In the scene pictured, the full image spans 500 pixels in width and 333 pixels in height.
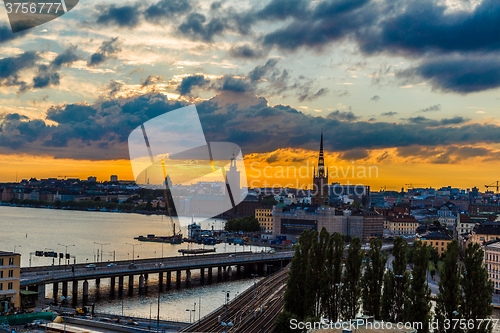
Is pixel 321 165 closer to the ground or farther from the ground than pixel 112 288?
farther from the ground

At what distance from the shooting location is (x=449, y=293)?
1875 centimetres

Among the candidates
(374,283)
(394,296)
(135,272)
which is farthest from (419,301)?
(135,272)

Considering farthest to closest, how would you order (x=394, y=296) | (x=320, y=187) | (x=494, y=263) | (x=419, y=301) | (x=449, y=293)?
(x=320, y=187) → (x=494, y=263) → (x=394, y=296) → (x=419, y=301) → (x=449, y=293)

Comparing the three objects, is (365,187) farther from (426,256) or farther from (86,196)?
(426,256)

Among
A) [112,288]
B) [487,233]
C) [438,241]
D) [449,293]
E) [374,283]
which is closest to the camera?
[449,293]

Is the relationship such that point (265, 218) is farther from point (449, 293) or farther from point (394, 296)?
point (449, 293)

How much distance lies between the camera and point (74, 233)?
252 ft

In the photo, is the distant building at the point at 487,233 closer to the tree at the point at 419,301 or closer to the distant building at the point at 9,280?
the tree at the point at 419,301

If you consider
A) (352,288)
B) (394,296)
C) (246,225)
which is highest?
(246,225)

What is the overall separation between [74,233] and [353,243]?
61.3 m

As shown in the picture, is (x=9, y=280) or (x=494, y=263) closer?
(x=9, y=280)

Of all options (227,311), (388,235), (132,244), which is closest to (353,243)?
(227,311)

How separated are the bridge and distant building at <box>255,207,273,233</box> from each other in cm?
3005

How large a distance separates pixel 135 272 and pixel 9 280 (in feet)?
42.9
